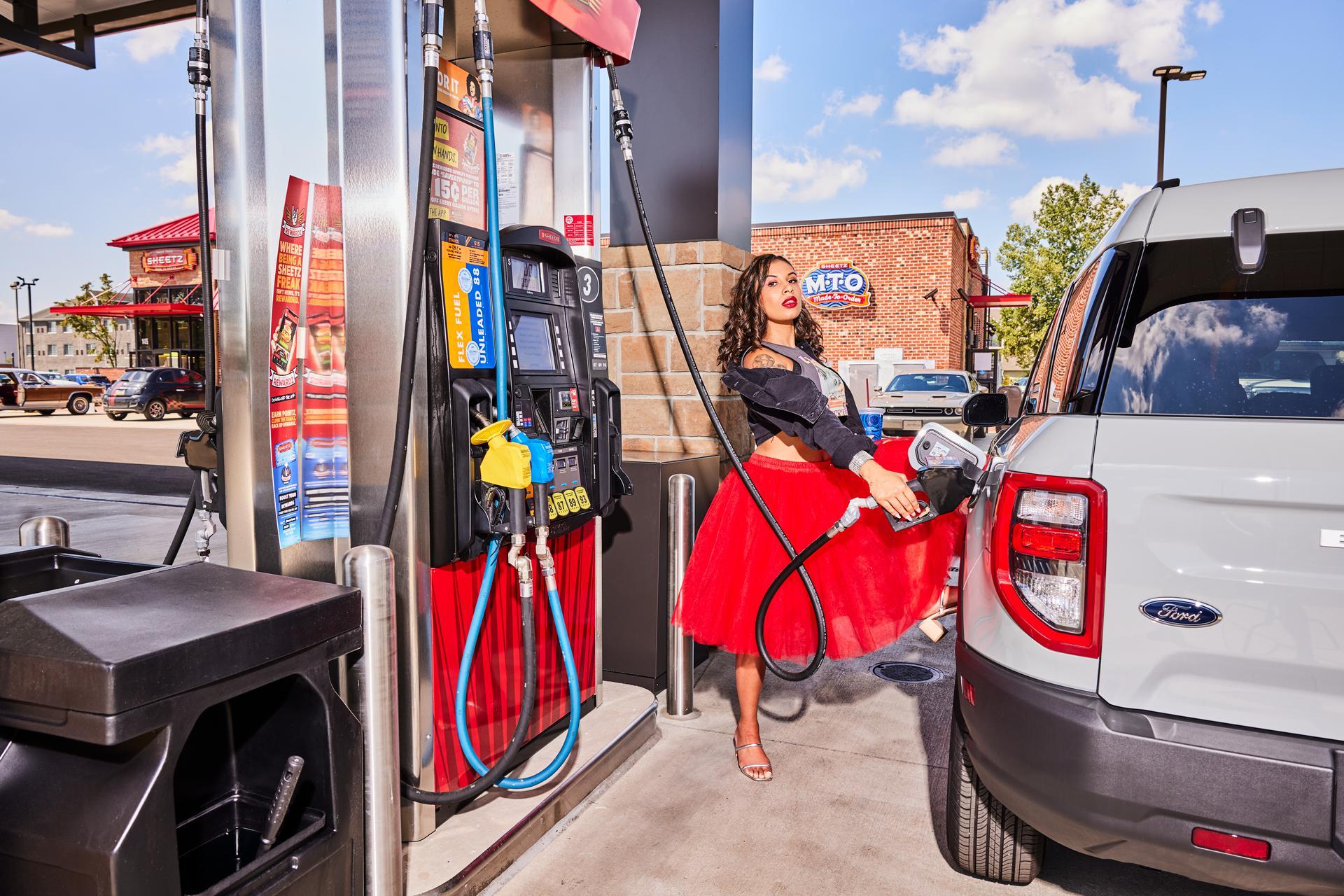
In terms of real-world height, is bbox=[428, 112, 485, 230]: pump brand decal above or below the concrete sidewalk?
above

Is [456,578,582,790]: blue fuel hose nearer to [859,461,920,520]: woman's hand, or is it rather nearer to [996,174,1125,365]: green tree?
[859,461,920,520]: woman's hand

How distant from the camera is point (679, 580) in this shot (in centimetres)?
350

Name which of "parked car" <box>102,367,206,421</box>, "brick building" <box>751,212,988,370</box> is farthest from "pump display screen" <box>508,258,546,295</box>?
"brick building" <box>751,212,988,370</box>

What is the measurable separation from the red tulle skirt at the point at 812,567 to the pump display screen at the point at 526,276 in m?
1.00

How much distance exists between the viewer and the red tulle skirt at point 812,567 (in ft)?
9.69

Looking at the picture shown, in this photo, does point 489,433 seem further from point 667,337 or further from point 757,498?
point 667,337

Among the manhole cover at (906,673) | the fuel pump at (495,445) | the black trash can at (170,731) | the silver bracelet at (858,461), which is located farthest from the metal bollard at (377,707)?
the manhole cover at (906,673)

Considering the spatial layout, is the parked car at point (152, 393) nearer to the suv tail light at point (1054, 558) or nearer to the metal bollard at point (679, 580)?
the metal bollard at point (679, 580)

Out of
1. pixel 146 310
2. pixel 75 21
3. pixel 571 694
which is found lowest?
pixel 571 694

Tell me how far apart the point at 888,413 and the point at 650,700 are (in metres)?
18.1

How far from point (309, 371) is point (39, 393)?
31.2 m

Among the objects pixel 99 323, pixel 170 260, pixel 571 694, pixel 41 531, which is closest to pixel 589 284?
pixel 571 694

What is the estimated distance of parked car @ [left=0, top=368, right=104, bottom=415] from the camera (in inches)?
1073

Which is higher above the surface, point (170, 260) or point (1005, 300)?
point (170, 260)
